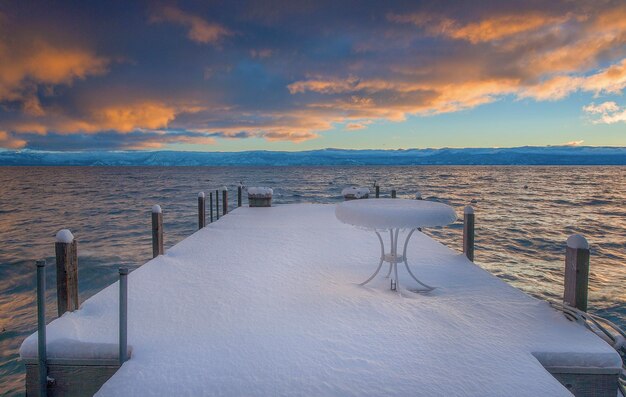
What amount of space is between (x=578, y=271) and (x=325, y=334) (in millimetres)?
2905

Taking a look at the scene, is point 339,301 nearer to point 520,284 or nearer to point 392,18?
point 520,284

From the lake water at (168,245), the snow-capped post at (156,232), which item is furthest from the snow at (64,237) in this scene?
the lake water at (168,245)

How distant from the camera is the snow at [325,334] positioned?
2.80m

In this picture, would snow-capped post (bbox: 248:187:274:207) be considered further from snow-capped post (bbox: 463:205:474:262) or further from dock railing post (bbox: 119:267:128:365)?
dock railing post (bbox: 119:267:128:365)

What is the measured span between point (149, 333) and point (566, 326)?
4351 millimetres

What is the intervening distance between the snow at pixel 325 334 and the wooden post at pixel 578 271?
0.29m

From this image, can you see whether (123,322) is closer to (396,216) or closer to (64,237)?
(64,237)

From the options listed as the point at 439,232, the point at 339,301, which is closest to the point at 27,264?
the point at 339,301

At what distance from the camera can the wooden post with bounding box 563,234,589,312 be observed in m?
3.95

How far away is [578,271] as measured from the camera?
13.0 feet

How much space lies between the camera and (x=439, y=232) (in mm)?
18609

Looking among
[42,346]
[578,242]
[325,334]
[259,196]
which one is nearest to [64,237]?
[42,346]

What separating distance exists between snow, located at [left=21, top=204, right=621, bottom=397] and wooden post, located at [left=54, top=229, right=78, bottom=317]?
208 mm

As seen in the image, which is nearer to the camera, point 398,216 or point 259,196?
point 398,216
